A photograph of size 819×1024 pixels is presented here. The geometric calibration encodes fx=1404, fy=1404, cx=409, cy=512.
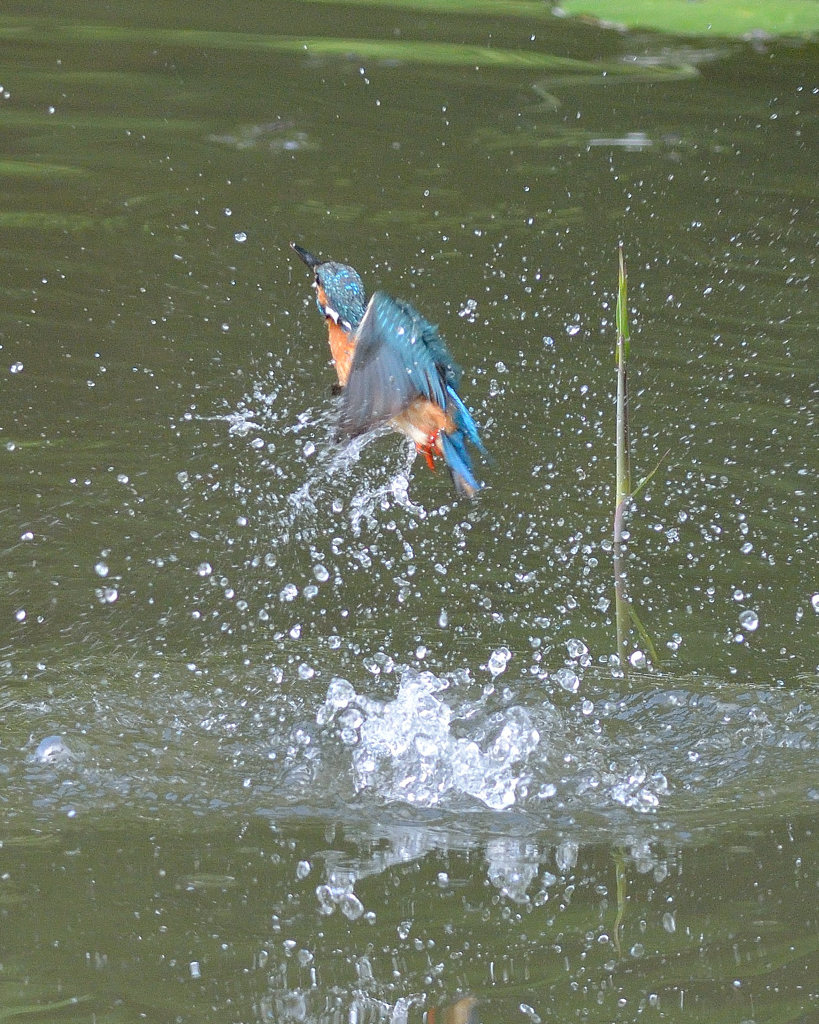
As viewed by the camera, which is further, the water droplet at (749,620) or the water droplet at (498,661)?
the water droplet at (749,620)

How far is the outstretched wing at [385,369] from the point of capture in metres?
2.37

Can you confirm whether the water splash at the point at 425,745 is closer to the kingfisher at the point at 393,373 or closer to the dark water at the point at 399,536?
the dark water at the point at 399,536

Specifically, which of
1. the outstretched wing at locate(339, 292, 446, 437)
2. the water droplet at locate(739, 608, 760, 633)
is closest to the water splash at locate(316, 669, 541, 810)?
the outstretched wing at locate(339, 292, 446, 437)

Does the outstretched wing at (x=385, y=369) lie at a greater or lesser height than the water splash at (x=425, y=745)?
greater

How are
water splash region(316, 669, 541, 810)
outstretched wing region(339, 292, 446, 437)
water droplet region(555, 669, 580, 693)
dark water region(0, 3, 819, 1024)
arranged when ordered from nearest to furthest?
dark water region(0, 3, 819, 1024) → water splash region(316, 669, 541, 810) → outstretched wing region(339, 292, 446, 437) → water droplet region(555, 669, 580, 693)

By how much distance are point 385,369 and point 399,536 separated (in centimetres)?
91

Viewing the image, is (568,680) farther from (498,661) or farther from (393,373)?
(393,373)

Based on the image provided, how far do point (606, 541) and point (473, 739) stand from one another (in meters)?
0.91

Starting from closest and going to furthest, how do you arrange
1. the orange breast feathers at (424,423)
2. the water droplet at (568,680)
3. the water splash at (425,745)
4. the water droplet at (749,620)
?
the water splash at (425,745)
the orange breast feathers at (424,423)
the water droplet at (568,680)
the water droplet at (749,620)

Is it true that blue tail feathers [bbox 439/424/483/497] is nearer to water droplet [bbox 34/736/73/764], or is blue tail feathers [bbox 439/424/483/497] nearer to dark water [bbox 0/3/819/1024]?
dark water [bbox 0/3/819/1024]

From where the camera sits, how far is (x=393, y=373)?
240 centimetres

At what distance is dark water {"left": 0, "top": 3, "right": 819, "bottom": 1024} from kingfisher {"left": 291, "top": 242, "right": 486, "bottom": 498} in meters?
0.47

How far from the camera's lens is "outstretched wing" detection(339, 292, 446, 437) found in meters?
2.37

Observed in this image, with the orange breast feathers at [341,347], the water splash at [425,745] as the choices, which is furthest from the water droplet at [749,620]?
the orange breast feathers at [341,347]
